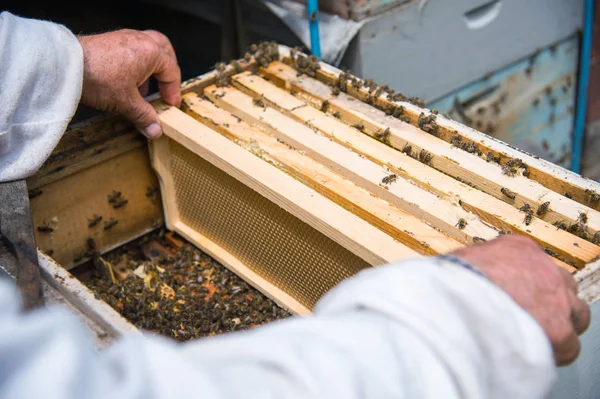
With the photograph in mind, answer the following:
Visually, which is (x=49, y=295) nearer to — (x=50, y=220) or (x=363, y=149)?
(x=50, y=220)

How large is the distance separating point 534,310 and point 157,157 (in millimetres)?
1618

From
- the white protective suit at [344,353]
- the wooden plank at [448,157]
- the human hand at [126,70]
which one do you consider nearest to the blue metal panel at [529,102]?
the wooden plank at [448,157]

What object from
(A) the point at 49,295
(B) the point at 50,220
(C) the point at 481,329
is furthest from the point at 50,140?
(C) the point at 481,329

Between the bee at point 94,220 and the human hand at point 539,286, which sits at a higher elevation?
the human hand at point 539,286

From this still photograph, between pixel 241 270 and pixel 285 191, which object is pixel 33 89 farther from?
pixel 241 270

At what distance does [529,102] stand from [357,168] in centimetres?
200

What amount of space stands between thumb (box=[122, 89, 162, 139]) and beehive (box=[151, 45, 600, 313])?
1.8 inches

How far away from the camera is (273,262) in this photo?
2277 mm

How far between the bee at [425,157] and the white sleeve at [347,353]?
38.5 inches

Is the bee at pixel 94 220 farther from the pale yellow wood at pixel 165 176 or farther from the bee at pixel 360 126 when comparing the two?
the bee at pixel 360 126

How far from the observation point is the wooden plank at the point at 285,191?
1787 mm

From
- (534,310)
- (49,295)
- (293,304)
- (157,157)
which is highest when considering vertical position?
(534,310)

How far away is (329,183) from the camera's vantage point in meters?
2.02

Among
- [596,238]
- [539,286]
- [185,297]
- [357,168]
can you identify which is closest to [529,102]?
[357,168]
